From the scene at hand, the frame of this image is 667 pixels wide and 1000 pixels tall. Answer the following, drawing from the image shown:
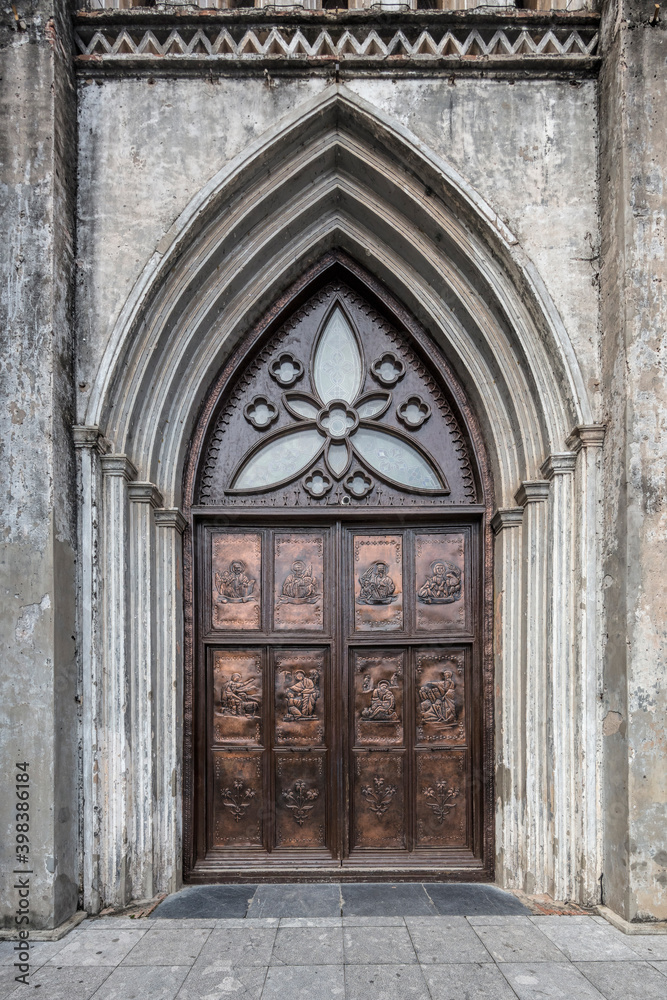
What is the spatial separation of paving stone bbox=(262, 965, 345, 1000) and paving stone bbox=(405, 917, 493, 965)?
492 millimetres

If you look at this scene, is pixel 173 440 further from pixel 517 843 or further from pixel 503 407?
pixel 517 843

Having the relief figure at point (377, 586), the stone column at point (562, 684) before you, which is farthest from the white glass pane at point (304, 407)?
the stone column at point (562, 684)

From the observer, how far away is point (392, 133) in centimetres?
493

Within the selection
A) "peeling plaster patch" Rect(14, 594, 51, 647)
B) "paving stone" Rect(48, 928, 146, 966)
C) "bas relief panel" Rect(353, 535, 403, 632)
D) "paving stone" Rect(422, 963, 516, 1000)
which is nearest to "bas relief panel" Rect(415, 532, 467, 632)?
"bas relief panel" Rect(353, 535, 403, 632)

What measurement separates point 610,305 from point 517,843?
3.55 metres

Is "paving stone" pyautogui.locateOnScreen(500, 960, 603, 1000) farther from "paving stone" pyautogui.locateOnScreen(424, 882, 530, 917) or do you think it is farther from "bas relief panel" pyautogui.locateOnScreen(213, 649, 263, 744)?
"bas relief panel" pyautogui.locateOnScreen(213, 649, 263, 744)

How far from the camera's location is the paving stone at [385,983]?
366 cm

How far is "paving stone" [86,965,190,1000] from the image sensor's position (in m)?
3.67

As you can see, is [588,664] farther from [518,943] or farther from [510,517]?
[518,943]

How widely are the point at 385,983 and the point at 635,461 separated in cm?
311

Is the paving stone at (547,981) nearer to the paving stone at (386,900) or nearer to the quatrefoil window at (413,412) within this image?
the paving stone at (386,900)

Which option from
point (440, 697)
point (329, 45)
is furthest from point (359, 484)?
point (329, 45)

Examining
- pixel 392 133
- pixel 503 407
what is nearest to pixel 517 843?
pixel 503 407

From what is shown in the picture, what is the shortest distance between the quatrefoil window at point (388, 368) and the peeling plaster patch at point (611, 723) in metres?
2.72
